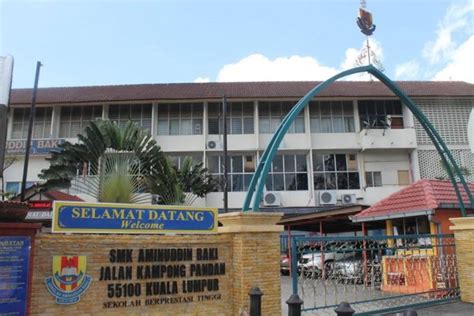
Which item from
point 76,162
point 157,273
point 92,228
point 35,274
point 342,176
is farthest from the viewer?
point 342,176

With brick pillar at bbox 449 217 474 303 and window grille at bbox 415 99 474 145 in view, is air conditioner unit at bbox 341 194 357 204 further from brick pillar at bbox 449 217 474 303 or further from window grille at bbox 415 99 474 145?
brick pillar at bbox 449 217 474 303

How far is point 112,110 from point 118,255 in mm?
21888

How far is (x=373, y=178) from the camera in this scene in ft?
86.9

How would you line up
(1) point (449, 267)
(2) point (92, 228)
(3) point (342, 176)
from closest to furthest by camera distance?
(2) point (92, 228) < (1) point (449, 267) < (3) point (342, 176)

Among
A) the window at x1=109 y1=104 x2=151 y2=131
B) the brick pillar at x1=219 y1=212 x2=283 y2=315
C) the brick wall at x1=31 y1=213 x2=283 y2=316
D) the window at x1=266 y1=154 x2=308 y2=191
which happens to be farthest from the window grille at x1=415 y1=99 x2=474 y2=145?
the brick wall at x1=31 y1=213 x2=283 y2=316

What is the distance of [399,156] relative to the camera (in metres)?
26.8

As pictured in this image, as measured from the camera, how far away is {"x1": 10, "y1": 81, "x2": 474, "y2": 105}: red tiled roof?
2618 cm

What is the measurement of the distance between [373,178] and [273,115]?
7313 mm

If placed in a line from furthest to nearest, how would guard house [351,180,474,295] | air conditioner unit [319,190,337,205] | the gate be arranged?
air conditioner unit [319,190,337,205], guard house [351,180,474,295], the gate

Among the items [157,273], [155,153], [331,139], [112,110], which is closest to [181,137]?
[112,110]

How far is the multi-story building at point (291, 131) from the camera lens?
26.0 meters

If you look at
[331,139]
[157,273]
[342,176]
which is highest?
[331,139]

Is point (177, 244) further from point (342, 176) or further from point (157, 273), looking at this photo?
point (342, 176)

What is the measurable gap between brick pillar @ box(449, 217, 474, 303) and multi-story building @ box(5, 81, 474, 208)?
14.8 metres
